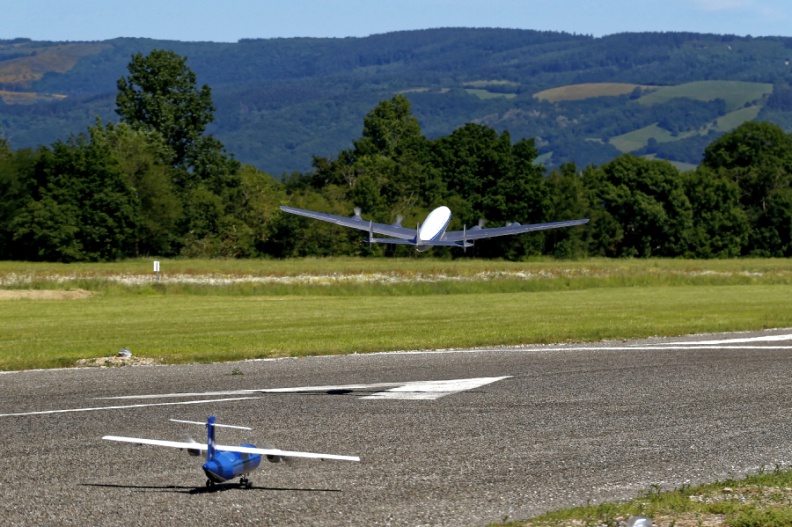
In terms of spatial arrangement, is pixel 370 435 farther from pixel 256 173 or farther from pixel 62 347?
pixel 256 173

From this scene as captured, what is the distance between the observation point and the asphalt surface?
12680mm

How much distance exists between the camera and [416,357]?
2636 centimetres

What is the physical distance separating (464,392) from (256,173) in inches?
4136

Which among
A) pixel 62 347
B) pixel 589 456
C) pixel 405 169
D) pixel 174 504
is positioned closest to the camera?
pixel 174 504

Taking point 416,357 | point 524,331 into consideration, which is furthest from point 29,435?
point 524,331

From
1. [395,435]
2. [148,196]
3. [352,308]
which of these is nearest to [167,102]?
[148,196]

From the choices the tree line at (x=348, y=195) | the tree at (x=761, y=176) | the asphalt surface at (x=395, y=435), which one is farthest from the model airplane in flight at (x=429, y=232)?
the tree at (x=761, y=176)

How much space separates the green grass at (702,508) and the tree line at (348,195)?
3136 inches

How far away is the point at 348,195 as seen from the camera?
11138 centimetres

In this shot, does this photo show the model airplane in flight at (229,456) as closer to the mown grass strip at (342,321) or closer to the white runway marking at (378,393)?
the white runway marking at (378,393)

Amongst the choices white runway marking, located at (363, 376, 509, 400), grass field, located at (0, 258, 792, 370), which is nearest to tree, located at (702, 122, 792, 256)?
grass field, located at (0, 258, 792, 370)

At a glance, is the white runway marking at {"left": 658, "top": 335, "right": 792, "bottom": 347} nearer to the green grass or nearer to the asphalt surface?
the asphalt surface

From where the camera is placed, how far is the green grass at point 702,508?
11.7 meters

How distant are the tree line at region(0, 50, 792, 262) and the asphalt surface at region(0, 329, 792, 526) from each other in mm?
70356
